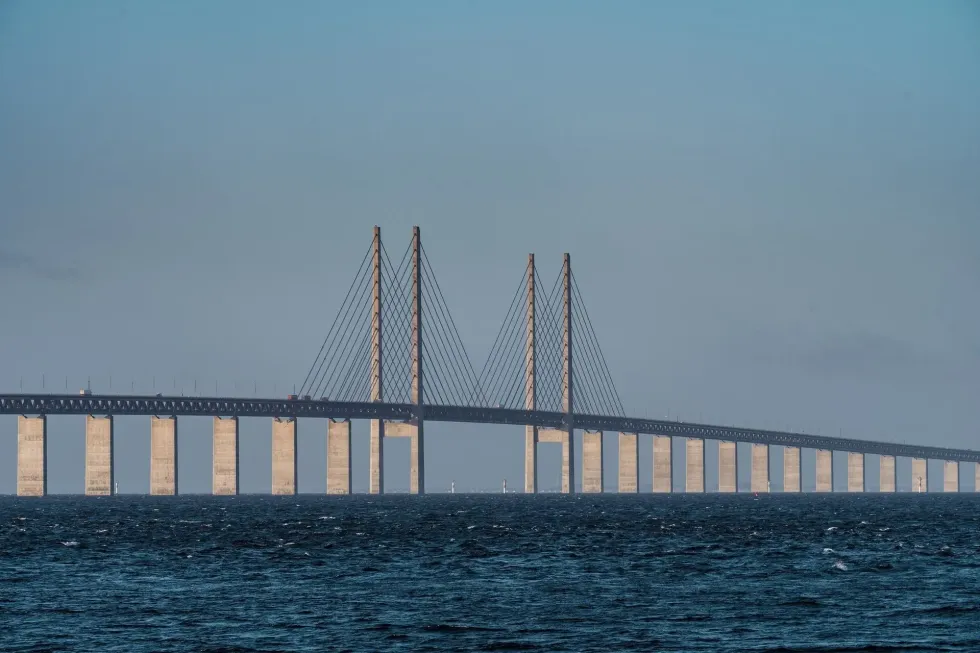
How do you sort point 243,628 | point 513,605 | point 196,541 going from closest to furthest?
point 243,628 < point 513,605 < point 196,541

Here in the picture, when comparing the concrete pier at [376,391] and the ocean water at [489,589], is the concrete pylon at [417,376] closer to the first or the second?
the concrete pier at [376,391]

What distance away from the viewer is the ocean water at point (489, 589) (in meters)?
40.9

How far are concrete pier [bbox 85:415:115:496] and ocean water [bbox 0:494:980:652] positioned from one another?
67060mm

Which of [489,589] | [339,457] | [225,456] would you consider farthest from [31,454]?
[489,589]

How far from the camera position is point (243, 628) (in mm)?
42875

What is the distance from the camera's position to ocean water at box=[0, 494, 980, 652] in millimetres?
40938

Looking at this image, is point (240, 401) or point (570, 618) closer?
point (570, 618)

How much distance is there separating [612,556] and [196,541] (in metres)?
21.4

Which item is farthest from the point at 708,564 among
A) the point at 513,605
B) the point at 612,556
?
→ the point at 513,605

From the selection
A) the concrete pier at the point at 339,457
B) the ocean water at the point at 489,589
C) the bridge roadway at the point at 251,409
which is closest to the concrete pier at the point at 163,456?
the bridge roadway at the point at 251,409

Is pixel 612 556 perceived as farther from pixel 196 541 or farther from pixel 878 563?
pixel 196 541

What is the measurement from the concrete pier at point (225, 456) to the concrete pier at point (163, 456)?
4519mm

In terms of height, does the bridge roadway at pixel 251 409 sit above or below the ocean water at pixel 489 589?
above

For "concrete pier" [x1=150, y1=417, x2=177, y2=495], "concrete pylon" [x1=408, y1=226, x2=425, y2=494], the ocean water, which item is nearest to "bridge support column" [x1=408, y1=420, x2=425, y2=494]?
"concrete pylon" [x1=408, y1=226, x2=425, y2=494]
